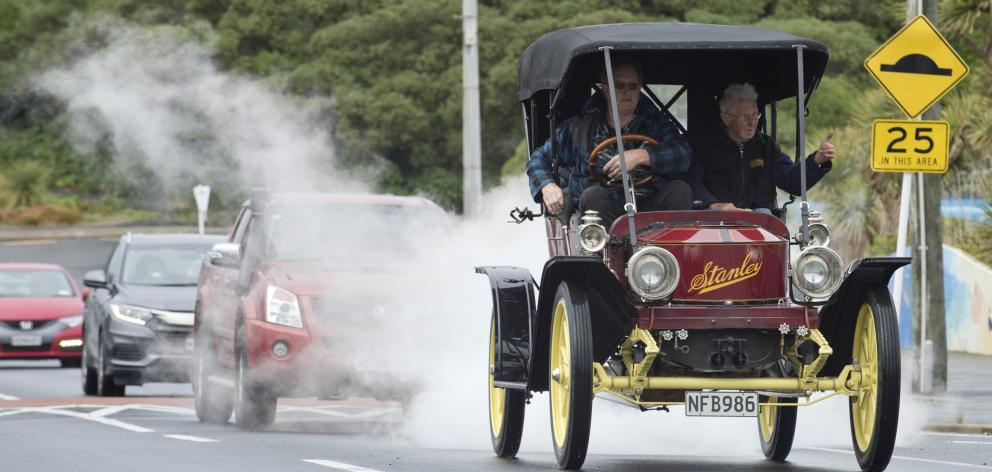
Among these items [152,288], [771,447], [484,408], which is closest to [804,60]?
[771,447]

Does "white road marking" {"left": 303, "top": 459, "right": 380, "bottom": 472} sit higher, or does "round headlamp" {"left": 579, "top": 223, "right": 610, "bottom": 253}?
"round headlamp" {"left": 579, "top": 223, "right": 610, "bottom": 253}

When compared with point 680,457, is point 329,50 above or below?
above

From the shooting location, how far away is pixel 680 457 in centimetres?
1200

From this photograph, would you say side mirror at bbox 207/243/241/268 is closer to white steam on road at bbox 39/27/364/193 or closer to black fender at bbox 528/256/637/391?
black fender at bbox 528/256/637/391

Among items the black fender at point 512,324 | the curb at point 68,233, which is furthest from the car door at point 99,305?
the curb at point 68,233

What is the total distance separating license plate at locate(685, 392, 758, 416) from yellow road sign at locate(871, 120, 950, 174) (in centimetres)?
777

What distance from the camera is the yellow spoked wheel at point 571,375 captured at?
983 centimetres

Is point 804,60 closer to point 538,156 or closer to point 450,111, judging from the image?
point 538,156

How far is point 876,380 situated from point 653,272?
1213 millimetres

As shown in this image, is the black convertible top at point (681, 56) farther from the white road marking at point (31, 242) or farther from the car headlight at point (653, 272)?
the white road marking at point (31, 242)

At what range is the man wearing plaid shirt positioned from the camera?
10805 millimetres

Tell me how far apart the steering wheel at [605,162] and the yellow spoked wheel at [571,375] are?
2.87ft

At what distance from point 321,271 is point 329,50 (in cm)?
3692

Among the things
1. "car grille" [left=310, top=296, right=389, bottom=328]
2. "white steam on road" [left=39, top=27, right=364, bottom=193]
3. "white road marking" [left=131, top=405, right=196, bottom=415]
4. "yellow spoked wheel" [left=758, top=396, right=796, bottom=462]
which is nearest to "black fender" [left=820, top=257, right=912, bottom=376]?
"yellow spoked wheel" [left=758, top=396, right=796, bottom=462]
